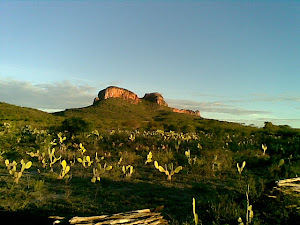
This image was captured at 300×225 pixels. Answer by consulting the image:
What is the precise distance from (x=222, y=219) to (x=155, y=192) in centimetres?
169

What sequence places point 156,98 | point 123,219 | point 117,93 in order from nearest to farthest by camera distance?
1. point 123,219
2. point 156,98
3. point 117,93

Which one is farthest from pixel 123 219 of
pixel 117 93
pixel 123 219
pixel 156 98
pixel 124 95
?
pixel 117 93

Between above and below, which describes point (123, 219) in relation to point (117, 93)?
below

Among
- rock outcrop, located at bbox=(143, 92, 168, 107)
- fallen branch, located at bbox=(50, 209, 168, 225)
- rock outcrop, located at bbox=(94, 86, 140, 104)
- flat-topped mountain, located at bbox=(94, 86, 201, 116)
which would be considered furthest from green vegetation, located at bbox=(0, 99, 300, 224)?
rock outcrop, located at bbox=(94, 86, 140, 104)

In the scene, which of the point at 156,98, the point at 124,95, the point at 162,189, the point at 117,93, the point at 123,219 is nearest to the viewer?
the point at 123,219

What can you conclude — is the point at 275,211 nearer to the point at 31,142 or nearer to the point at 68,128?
the point at 31,142

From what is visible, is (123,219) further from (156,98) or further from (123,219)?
(156,98)

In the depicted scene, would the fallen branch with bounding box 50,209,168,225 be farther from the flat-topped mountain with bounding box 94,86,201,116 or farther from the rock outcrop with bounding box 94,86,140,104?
the rock outcrop with bounding box 94,86,140,104

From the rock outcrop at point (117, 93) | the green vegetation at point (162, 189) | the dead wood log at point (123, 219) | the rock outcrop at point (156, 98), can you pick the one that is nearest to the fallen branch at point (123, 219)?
the dead wood log at point (123, 219)

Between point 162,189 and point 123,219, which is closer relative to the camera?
point 123,219

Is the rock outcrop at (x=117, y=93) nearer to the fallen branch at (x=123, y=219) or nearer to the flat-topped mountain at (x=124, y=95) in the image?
the flat-topped mountain at (x=124, y=95)

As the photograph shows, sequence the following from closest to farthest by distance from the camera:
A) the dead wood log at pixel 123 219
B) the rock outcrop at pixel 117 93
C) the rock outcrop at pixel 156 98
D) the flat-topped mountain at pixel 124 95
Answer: the dead wood log at pixel 123 219 < the rock outcrop at pixel 156 98 < the flat-topped mountain at pixel 124 95 < the rock outcrop at pixel 117 93

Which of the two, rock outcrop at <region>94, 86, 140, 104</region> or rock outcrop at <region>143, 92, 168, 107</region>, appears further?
rock outcrop at <region>94, 86, 140, 104</region>

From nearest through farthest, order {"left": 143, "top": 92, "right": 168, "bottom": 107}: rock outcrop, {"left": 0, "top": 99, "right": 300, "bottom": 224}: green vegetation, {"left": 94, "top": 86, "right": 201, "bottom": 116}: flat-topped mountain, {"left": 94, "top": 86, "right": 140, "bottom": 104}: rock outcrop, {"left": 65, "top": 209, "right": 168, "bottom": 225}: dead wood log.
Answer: {"left": 65, "top": 209, "right": 168, "bottom": 225}: dead wood log, {"left": 0, "top": 99, "right": 300, "bottom": 224}: green vegetation, {"left": 143, "top": 92, "right": 168, "bottom": 107}: rock outcrop, {"left": 94, "top": 86, "right": 201, "bottom": 116}: flat-topped mountain, {"left": 94, "top": 86, "right": 140, "bottom": 104}: rock outcrop
